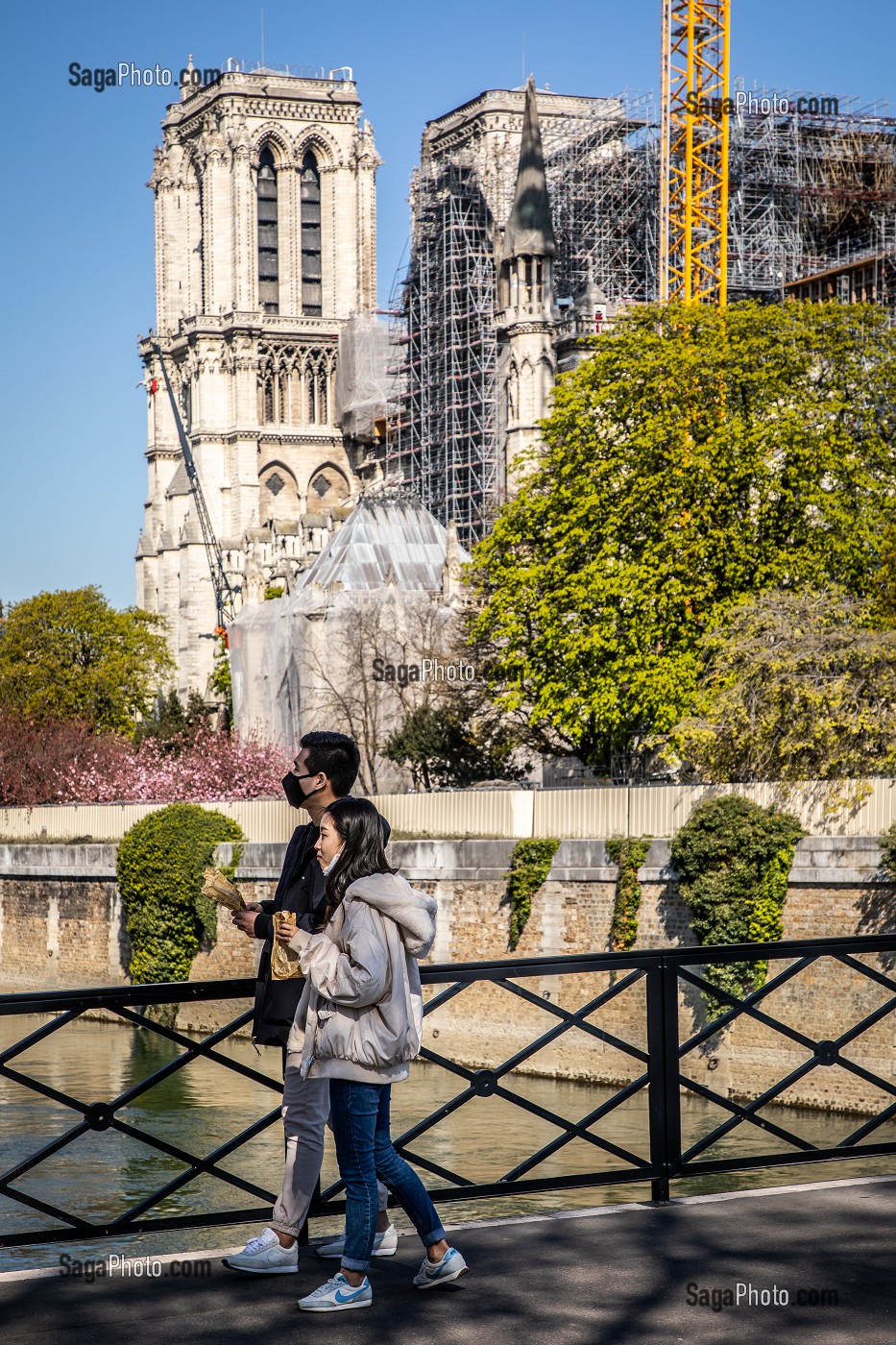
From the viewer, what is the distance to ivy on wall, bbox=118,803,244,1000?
1332 inches

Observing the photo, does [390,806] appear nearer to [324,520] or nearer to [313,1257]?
[313,1257]

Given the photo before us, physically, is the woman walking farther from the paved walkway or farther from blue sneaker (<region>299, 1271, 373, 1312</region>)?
the paved walkway

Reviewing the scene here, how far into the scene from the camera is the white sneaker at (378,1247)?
7.17 m

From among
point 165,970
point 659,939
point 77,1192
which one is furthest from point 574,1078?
point 165,970

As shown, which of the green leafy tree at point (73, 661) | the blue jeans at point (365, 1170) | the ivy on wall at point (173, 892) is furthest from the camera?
the green leafy tree at point (73, 661)

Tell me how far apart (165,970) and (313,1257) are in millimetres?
27335

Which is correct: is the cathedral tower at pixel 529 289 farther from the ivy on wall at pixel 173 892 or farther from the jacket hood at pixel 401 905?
the jacket hood at pixel 401 905

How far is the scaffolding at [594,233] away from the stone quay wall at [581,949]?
114 feet

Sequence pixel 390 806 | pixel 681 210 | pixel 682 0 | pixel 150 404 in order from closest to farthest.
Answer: pixel 390 806
pixel 682 0
pixel 681 210
pixel 150 404

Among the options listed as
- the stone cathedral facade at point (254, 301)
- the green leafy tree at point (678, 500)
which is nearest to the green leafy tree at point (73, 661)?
the stone cathedral facade at point (254, 301)

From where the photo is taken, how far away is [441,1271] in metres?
6.66

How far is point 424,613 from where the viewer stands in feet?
176


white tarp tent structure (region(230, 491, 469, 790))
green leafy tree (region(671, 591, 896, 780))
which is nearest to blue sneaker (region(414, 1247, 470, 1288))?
green leafy tree (region(671, 591, 896, 780))

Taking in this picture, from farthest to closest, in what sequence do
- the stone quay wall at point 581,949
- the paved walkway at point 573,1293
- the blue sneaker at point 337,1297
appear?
the stone quay wall at point 581,949 → the blue sneaker at point 337,1297 → the paved walkway at point 573,1293
